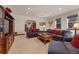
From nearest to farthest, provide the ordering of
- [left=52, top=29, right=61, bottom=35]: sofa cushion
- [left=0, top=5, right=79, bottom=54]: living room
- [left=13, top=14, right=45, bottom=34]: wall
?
1. [left=0, top=5, right=79, bottom=54]: living room
2. [left=13, top=14, right=45, bottom=34]: wall
3. [left=52, top=29, right=61, bottom=35]: sofa cushion

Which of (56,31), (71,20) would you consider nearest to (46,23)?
(56,31)

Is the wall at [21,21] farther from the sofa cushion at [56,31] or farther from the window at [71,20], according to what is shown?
the window at [71,20]

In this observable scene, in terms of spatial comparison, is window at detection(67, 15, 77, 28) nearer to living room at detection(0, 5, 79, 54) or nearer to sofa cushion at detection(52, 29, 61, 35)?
living room at detection(0, 5, 79, 54)

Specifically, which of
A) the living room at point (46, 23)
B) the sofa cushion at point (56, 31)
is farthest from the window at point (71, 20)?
the sofa cushion at point (56, 31)

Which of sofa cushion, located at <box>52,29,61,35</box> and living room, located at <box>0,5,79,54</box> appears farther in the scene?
→ sofa cushion, located at <box>52,29,61,35</box>

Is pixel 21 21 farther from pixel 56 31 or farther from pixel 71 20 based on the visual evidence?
pixel 71 20

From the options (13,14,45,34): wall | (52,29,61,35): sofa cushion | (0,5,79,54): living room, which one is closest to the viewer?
(0,5,79,54): living room

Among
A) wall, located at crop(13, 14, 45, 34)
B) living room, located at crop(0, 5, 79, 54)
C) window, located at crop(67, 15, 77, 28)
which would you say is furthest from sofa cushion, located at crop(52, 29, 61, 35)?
wall, located at crop(13, 14, 45, 34)

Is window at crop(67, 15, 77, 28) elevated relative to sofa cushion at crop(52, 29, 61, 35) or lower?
elevated

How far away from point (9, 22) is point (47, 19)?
1.38m

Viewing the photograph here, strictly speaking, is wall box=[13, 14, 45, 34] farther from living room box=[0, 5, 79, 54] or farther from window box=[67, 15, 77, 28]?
window box=[67, 15, 77, 28]

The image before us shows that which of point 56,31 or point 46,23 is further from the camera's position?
point 56,31

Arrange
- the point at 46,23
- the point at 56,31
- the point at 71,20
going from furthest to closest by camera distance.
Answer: the point at 56,31 < the point at 46,23 < the point at 71,20

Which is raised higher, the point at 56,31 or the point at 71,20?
the point at 71,20
